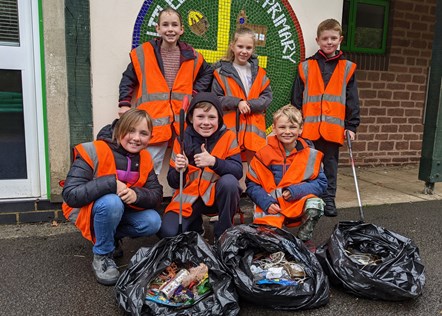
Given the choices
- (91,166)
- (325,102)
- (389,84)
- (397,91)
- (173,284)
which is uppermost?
(389,84)

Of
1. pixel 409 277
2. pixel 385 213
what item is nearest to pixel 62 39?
pixel 409 277

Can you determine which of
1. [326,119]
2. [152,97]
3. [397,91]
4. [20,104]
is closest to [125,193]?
[152,97]

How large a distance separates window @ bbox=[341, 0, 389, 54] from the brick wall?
0.13 m

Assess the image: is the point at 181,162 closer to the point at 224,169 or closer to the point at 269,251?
the point at 224,169

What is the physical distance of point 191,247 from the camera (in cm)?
262

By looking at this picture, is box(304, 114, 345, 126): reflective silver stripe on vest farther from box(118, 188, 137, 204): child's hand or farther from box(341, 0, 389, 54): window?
box(341, 0, 389, 54): window

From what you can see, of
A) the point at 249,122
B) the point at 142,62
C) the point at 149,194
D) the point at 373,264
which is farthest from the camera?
the point at 249,122

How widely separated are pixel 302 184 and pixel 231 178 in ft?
1.70

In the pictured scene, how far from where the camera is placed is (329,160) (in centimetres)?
430

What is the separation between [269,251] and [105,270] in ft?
3.48

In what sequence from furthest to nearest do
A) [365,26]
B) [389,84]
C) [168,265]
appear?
[389,84]
[365,26]
[168,265]

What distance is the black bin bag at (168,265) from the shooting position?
2.26m

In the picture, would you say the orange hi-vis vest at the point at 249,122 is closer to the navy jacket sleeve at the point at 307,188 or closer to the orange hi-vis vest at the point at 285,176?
the orange hi-vis vest at the point at 285,176

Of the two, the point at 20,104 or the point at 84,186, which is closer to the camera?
the point at 84,186
